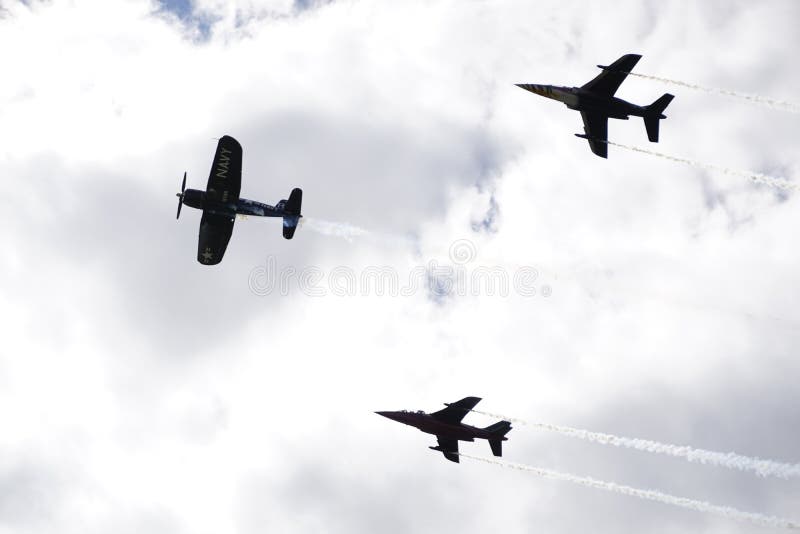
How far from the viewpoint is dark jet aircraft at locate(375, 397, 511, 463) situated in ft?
260

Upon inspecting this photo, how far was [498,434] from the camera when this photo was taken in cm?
8050

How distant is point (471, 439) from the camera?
79438mm

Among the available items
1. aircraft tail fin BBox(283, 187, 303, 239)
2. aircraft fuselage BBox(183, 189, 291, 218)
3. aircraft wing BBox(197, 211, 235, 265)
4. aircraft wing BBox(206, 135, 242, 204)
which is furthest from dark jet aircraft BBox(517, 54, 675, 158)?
aircraft wing BBox(197, 211, 235, 265)

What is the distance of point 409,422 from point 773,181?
41937 mm

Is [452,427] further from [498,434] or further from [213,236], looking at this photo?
[213,236]

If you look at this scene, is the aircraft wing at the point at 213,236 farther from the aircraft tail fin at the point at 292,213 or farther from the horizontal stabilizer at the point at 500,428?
the horizontal stabilizer at the point at 500,428

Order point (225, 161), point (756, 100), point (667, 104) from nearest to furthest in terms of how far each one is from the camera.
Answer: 1. point (756, 100)
2. point (225, 161)
3. point (667, 104)

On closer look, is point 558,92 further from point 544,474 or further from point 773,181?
point 544,474

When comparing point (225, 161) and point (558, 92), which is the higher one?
point (558, 92)

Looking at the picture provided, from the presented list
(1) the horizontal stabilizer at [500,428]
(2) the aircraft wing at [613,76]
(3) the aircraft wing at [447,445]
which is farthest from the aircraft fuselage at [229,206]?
(2) the aircraft wing at [613,76]

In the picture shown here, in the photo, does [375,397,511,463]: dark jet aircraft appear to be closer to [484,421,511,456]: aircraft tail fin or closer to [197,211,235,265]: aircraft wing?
[484,421,511,456]: aircraft tail fin

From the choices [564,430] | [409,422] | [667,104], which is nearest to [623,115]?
[667,104]

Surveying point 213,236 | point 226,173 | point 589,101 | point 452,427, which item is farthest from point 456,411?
point 589,101

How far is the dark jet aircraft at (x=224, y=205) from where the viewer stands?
7069 cm
